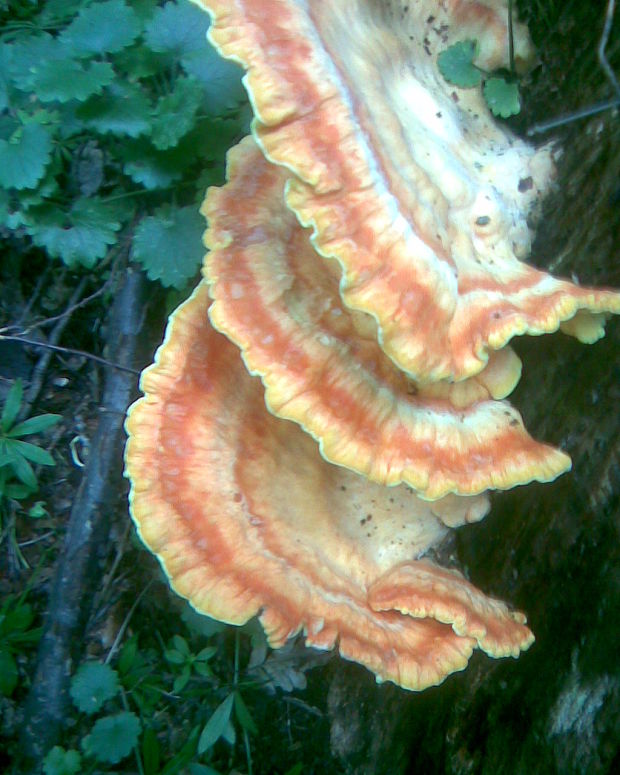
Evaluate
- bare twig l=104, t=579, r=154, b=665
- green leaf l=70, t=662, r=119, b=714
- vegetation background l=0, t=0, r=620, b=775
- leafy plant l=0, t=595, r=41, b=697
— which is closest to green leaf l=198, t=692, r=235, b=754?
vegetation background l=0, t=0, r=620, b=775

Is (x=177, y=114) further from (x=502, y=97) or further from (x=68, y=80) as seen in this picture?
(x=502, y=97)

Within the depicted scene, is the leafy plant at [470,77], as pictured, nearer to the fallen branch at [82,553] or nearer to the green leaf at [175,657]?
the fallen branch at [82,553]

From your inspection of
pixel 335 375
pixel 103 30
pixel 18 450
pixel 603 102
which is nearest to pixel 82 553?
pixel 18 450

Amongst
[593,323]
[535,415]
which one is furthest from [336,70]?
[535,415]

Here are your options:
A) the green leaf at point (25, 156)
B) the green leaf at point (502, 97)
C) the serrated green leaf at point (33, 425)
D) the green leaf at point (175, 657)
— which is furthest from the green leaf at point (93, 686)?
the green leaf at point (502, 97)

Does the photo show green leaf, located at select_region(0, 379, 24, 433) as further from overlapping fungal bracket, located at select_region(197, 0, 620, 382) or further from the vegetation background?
overlapping fungal bracket, located at select_region(197, 0, 620, 382)

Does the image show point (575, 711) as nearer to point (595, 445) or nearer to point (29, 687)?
point (595, 445)
